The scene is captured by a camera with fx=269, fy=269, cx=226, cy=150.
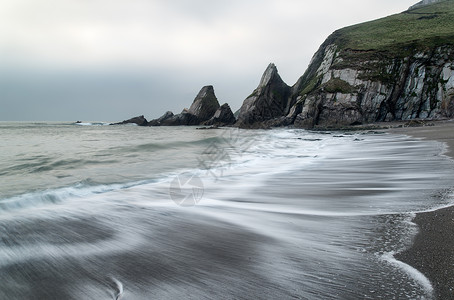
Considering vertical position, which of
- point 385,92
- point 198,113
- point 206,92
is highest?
point 206,92

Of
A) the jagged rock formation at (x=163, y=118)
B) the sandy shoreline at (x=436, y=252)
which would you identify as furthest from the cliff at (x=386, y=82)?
the jagged rock formation at (x=163, y=118)

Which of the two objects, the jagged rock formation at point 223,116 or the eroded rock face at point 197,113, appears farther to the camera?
the eroded rock face at point 197,113

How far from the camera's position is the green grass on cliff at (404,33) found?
119ft

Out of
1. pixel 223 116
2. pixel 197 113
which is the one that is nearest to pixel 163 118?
pixel 197 113

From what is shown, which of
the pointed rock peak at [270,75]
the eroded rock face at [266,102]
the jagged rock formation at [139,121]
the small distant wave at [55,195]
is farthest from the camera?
the jagged rock formation at [139,121]

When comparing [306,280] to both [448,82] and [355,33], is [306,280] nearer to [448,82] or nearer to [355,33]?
[448,82]

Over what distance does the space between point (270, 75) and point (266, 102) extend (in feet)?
22.5

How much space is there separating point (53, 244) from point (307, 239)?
243 cm

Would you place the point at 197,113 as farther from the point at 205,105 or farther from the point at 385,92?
the point at 385,92

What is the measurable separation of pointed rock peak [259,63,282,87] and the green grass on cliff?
12895 millimetres

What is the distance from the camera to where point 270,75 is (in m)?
56.0

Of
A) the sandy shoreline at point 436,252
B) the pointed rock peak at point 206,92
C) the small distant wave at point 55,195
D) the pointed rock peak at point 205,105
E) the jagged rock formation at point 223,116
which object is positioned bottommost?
the small distant wave at point 55,195

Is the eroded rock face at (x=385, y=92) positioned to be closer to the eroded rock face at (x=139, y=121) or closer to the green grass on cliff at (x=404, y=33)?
the green grass on cliff at (x=404, y=33)

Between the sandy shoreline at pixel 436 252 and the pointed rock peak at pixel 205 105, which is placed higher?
the pointed rock peak at pixel 205 105
